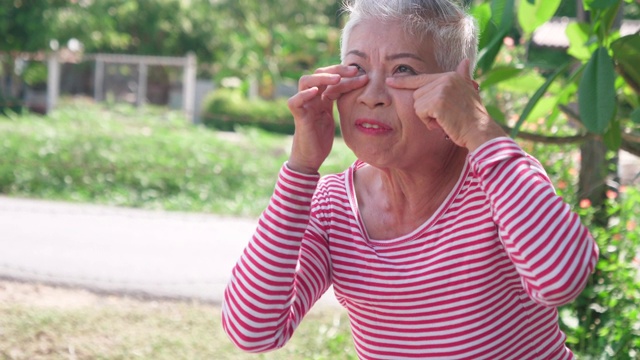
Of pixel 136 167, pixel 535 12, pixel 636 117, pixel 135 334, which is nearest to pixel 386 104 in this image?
pixel 636 117

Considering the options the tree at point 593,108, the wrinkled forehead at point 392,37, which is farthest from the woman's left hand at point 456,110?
the tree at point 593,108

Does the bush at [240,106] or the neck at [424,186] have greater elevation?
the neck at [424,186]

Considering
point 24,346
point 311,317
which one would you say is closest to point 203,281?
point 311,317

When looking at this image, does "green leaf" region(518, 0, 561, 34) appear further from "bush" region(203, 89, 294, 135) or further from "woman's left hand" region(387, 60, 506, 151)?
"bush" region(203, 89, 294, 135)

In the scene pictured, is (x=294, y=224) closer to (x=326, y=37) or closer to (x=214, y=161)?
(x=214, y=161)

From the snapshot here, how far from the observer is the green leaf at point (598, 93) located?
77.7 inches

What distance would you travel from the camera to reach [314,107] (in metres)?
1.74

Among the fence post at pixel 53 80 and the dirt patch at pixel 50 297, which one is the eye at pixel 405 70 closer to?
the dirt patch at pixel 50 297

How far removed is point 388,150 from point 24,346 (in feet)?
10.1

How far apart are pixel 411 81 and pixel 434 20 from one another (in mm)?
149

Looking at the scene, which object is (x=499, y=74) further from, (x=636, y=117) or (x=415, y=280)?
(x=415, y=280)

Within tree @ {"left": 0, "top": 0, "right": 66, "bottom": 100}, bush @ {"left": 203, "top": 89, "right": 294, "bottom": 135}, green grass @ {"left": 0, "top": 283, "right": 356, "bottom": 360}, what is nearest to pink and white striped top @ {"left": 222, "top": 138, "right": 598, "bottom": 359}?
green grass @ {"left": 0, "top": 283, "right": 356, "bottom": 360}

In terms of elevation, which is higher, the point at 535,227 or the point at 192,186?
the point at 535,227

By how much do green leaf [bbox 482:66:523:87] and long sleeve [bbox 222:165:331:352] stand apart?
3.92 feet
